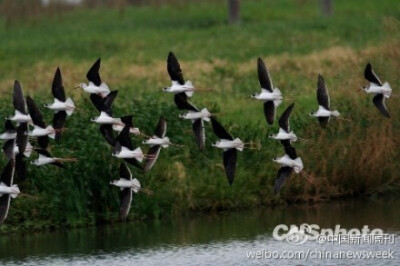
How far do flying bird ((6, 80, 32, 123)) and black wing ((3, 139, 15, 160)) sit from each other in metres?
0.44

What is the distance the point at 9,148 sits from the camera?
18812 mm

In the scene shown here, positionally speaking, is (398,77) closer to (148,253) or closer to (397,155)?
(397,155)

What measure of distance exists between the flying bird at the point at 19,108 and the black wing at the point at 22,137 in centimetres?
9

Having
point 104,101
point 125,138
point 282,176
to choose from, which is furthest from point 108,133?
point 282,176

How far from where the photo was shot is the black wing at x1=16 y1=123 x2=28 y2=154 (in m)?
18.4

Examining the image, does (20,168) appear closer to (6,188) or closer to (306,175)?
(6,188)

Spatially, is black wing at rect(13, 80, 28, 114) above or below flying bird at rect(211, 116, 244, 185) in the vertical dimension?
above

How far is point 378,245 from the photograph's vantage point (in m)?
18.0

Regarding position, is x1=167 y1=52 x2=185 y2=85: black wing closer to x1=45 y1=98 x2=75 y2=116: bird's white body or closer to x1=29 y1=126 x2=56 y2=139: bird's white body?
x1=45 y1=98 x2=75 y2=116: bird's white body

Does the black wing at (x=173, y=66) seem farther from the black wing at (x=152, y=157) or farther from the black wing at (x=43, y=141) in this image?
the black wing at (x=43, y=141)

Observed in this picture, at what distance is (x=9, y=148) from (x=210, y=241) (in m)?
3.05

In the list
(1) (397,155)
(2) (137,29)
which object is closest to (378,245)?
(1) (397,155)

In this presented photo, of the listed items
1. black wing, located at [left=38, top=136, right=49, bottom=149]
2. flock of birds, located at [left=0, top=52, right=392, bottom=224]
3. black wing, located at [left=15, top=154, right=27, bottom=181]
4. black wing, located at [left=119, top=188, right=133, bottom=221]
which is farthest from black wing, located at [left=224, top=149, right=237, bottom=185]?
black wing, located at [left=15, top=154, right=27, bottom=181]

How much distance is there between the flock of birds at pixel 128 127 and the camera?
18.1 metres
